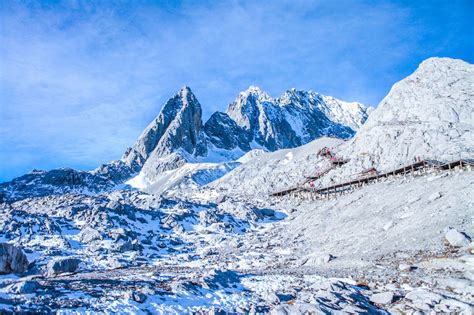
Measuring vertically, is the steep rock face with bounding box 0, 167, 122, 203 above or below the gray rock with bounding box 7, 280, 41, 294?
above

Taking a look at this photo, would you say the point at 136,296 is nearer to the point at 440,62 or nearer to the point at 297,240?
Result: the point at 297,240

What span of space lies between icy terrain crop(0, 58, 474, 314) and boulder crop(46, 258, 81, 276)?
4.7 inches

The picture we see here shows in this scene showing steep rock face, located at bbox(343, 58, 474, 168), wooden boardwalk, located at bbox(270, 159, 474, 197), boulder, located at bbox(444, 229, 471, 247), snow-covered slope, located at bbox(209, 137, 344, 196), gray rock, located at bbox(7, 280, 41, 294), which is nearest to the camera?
gray rock, located at bbox(7, 280, 41, 294)

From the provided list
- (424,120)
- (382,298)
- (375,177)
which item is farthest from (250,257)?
(424,120)

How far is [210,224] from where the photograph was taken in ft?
221

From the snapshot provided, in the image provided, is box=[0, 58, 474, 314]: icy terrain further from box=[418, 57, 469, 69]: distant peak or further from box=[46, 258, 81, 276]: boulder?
box=[418, 57, 469, 69]: distant peak

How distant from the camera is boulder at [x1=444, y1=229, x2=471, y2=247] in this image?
27.3 meters

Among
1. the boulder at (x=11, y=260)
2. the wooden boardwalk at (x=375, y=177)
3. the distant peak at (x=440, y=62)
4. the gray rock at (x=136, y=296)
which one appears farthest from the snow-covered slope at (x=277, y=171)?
the gray rock at (x=136, y=296)

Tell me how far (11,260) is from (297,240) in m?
33.1

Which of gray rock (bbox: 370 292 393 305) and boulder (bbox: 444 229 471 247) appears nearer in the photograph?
gray rock (bbox: 370 292 393 305)

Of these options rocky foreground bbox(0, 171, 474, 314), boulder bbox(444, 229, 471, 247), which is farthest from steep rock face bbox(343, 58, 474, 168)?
boulder bbox(444, 229, 471, 247)

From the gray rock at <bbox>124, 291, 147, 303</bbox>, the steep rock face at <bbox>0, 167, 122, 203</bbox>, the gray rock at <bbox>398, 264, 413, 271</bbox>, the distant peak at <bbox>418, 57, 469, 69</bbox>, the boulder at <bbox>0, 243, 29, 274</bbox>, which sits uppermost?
the distant peak at <bbox>418, 57, 469, 69</bbox>

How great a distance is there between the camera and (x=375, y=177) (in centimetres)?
6894

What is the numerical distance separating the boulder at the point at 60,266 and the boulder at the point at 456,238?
31942 mm
